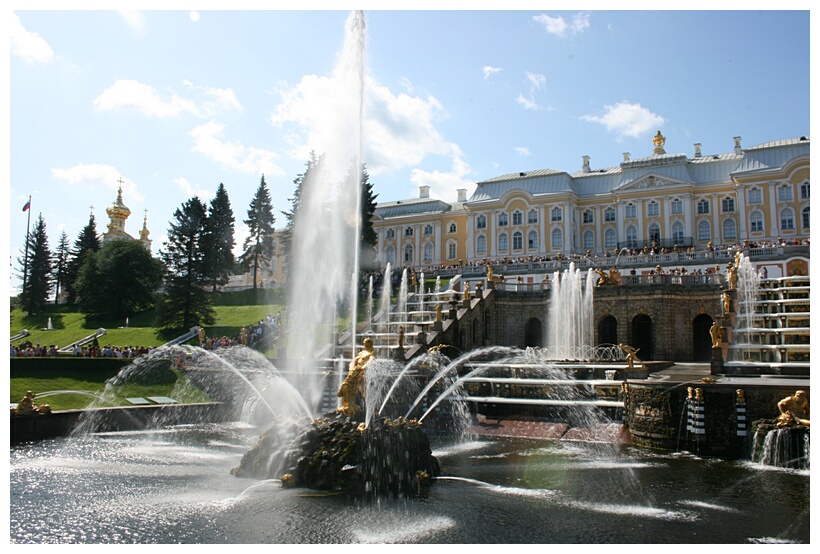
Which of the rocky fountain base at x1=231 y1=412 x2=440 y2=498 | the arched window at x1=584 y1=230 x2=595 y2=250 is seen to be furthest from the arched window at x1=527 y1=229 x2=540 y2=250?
the rocky fountain base at x1=231 y1=412 x2=440 y2=498

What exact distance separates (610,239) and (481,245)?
13.1m

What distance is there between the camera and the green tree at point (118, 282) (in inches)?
2080

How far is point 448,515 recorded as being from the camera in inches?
427

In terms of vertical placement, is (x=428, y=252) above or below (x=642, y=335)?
above

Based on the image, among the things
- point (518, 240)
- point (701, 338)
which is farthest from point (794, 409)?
point (518, 240)

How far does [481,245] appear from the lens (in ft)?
224

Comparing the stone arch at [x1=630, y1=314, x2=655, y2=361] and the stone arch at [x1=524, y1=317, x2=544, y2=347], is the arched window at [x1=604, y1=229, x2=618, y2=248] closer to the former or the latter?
the stone arch at [x1=524, y1=317, x2=544, y2=347]

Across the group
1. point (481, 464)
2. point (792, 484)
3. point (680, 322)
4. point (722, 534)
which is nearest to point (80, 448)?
point (481, 464)

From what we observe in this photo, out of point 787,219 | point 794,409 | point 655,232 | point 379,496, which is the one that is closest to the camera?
point 379,496

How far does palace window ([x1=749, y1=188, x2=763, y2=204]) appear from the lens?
56594 millimetres

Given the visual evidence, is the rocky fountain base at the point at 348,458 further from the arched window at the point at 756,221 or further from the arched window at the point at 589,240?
the arched window at the point at 589,240

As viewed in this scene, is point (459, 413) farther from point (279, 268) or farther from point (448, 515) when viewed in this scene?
point (279, 268)

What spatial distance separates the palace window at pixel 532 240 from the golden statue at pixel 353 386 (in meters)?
52.9

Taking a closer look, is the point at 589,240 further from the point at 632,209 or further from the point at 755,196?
the point at 755,196
